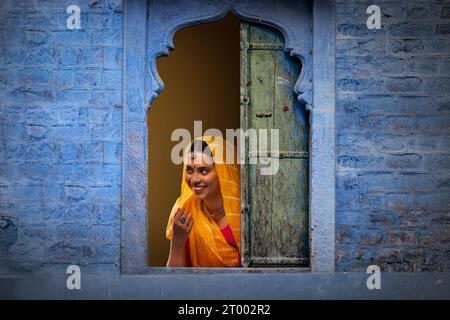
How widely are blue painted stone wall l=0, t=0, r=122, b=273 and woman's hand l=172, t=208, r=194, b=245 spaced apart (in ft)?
2.59

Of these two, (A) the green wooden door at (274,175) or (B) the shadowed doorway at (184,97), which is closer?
(A) the green wooden door at (274,175)

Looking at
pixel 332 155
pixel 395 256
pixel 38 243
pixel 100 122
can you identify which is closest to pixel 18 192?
pixel 38 243

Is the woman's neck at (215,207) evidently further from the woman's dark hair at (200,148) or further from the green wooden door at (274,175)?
the green wooden door at (274,175)

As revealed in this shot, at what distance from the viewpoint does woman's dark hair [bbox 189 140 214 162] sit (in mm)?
8250

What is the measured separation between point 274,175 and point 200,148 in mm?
842

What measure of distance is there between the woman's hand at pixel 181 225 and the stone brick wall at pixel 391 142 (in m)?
1.49

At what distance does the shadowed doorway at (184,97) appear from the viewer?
964cm

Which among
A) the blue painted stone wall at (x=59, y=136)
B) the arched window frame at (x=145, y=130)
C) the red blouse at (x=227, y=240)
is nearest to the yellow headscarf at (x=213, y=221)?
the red blouse at (x=227, y=240)

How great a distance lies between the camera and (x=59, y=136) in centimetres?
762

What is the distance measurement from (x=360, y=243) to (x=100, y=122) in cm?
252

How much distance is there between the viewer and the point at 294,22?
7773 mm

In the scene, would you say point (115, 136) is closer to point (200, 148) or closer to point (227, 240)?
point (200, 148)

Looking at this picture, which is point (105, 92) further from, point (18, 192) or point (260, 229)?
point (260, 229)

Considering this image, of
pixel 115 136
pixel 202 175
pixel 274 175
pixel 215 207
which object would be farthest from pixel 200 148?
pixel 115 136
